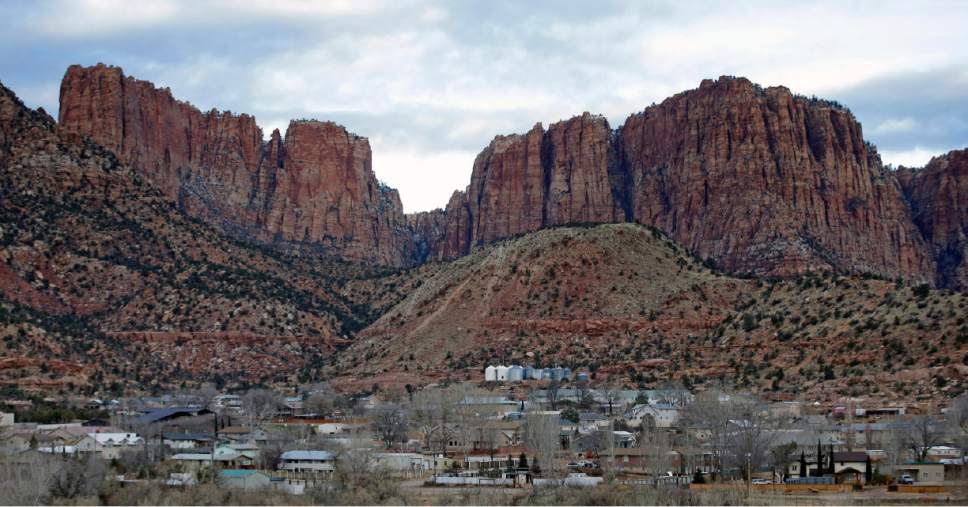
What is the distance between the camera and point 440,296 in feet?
492

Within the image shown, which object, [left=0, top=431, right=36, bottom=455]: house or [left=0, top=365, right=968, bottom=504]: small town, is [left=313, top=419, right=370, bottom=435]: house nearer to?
[left=0, top=365, right=968, bottom=504]: small town

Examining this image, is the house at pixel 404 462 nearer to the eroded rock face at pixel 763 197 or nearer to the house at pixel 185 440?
the house at pixel 185 440

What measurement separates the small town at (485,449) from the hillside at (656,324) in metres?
6.95

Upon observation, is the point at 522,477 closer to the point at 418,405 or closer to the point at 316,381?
the point at 418,405

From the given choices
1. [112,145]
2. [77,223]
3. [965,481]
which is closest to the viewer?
[965,481]

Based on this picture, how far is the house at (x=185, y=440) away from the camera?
296 feet

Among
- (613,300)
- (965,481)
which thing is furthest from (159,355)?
(965,481)

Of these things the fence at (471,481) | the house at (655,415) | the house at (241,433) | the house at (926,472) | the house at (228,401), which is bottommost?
the fence at (471,481)

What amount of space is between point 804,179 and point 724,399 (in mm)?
103350

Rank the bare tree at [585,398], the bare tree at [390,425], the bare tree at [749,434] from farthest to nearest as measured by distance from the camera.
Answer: the bare tree at [585,398] < the bare tree at [390,425] < the bare tree at [749,434]

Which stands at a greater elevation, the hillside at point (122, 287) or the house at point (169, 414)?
the hillside at point (122, 287)

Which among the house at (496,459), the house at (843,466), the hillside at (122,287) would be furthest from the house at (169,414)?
the house at (843,466)

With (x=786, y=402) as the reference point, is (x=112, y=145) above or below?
above

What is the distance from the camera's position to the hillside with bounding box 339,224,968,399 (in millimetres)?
107562
